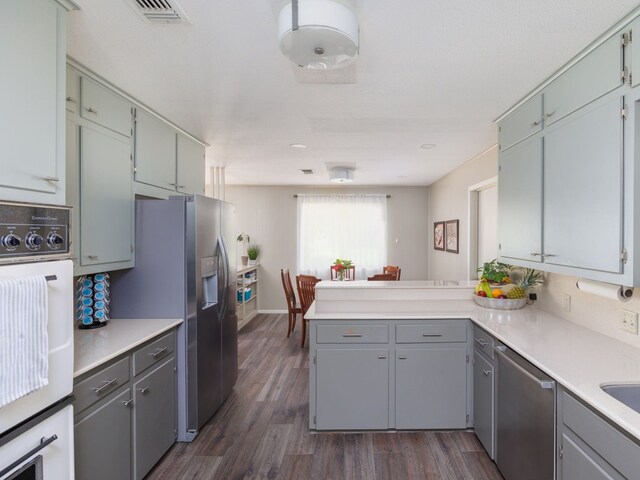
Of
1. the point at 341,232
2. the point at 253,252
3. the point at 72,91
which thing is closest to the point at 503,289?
the point at 72,91

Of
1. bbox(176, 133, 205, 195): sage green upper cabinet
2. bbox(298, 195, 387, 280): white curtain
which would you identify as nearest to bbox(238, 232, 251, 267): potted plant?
bbox(298, 195, 387, 280): white curtain

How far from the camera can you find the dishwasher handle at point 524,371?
151 centimetres

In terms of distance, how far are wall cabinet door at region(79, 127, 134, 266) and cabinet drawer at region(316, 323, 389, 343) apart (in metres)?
1.51

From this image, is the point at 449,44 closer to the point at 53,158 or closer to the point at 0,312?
the point at 53,158

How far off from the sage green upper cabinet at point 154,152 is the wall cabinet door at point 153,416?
139 centimetres

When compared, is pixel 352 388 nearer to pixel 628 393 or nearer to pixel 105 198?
pixel 628 393

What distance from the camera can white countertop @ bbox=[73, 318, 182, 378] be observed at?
164 cm

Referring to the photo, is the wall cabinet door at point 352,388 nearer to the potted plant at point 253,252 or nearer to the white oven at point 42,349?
the white oven at point 42,349

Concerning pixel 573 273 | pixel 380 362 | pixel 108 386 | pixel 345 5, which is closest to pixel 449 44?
pixel 345 5

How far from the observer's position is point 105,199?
6.82 feet

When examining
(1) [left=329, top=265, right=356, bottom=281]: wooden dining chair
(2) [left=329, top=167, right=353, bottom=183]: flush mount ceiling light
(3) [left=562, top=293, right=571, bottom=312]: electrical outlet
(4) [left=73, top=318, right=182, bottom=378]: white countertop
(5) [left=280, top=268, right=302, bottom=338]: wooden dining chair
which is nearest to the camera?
(4) [left=73, top=318, right=182, bottom=378]: white countertop

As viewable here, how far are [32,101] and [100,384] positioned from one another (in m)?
1.32

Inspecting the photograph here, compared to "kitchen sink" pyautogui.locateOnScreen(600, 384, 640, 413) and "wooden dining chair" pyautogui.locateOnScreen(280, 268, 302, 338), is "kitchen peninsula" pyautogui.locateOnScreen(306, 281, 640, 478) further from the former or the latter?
"wooden dining chair" pyautogui.locateOnScreen(280, 268, 302, 338)

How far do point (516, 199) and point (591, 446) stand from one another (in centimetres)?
161
